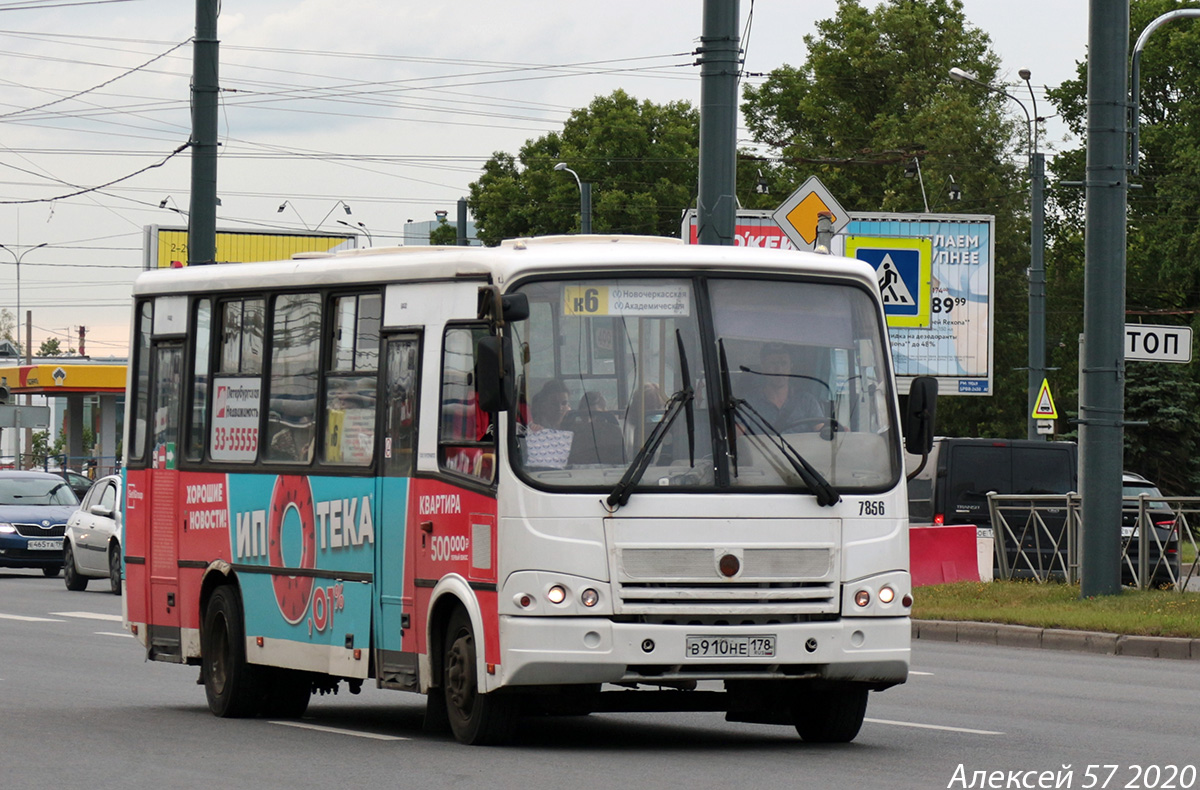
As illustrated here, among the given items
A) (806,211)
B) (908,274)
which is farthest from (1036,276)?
(806,211)

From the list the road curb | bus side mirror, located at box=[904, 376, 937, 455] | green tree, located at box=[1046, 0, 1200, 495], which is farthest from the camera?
green tree, located at box=[1046, 0, 1200, 495]

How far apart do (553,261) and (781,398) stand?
1.32 m

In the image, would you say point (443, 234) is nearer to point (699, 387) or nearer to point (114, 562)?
point (114, 562)

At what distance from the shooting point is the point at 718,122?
17953 millimetres

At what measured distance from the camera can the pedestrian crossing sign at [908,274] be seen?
40875 millimetres

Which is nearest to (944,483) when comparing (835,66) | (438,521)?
(438,521)

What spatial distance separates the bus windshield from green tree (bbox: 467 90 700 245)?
207ft

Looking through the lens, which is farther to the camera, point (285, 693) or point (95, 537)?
point (95, 537)

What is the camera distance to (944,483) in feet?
90.7

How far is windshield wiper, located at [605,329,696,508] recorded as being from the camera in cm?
1044

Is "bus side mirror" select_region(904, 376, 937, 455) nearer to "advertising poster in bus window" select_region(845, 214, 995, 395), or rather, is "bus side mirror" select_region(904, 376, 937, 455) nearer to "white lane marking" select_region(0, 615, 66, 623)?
"white lane marking" select_region(0, 615, 66, 623)

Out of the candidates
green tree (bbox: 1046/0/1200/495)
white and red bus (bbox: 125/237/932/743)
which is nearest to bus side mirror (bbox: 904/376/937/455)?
white and red bus (bbox: 125/237/932/743)

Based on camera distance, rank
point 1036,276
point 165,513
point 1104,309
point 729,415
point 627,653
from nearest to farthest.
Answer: point 627,653 → point 729,415 → point 165,513 → point 1104,309 → point 1036,276

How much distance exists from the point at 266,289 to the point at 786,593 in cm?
418
